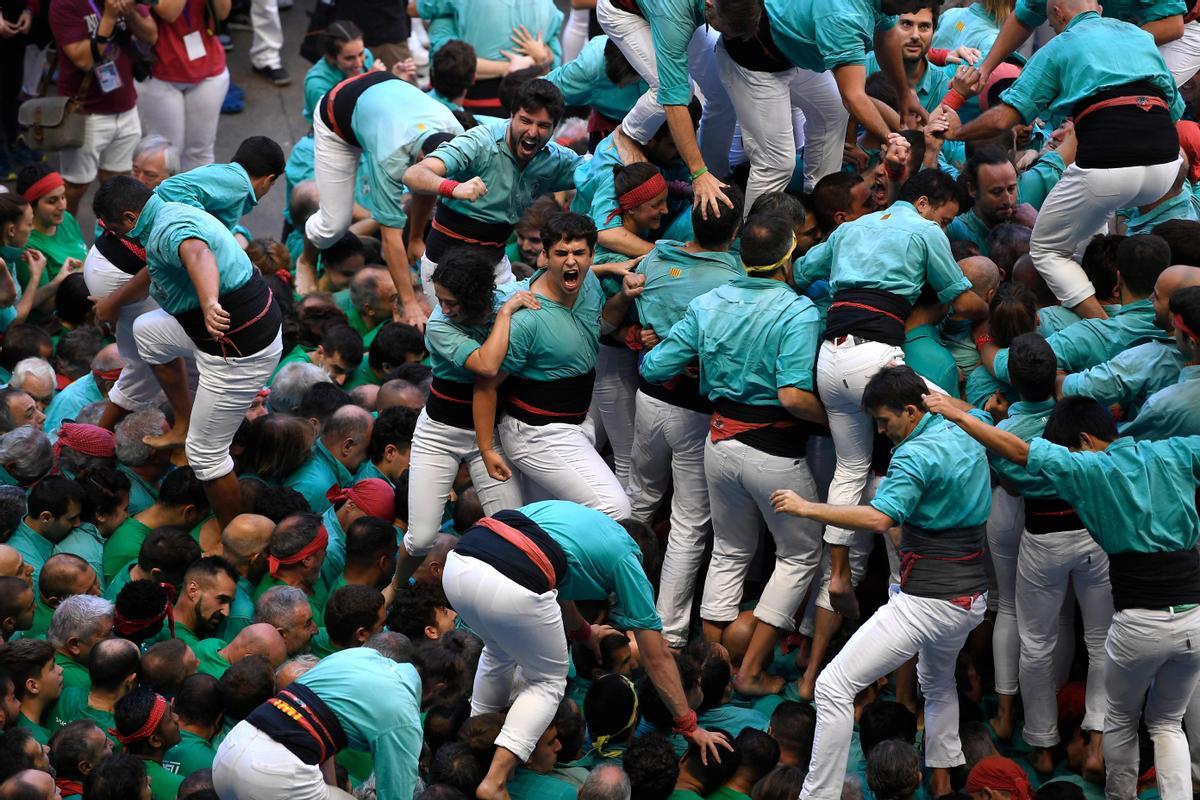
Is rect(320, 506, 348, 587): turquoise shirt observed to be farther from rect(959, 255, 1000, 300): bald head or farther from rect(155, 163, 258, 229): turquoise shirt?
rect(959, 255, 1000, 300): bald head

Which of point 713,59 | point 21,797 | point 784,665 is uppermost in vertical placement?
point 713,59

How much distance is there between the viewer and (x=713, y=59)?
667cm

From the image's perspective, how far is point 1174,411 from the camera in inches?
213

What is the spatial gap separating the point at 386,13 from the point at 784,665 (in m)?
5.50

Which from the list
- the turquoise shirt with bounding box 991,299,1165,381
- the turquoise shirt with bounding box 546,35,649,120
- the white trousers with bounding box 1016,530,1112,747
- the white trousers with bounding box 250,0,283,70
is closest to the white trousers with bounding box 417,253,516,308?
the turquoise shirt with bounding box 546,35,649,120

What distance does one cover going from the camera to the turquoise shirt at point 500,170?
22.6 ft

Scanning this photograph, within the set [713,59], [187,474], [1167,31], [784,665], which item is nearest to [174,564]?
[187,474]

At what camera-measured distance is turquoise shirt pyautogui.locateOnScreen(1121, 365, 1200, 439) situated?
Answer: 5395 mm

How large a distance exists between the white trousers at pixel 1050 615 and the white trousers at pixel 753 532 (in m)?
0.82

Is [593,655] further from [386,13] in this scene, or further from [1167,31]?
[386,13]

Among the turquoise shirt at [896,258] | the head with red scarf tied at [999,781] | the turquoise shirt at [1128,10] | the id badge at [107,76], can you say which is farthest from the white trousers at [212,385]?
the turquoise shirt at [1128,10]

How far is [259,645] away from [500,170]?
230 cm

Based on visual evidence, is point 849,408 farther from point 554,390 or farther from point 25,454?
point 25,454

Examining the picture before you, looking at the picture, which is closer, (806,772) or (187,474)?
(806,772)
